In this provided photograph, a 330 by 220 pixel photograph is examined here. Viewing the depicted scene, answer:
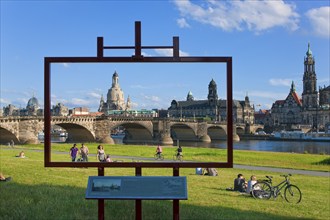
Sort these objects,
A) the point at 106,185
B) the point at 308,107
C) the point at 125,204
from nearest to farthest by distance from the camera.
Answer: the point at 106,185 < the point at 125,204 < the point at 308,107

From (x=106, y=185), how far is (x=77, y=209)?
9.89 ft

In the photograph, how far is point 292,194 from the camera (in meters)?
15.4

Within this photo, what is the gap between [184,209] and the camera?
476 inches

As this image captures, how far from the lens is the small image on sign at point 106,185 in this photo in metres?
8.59

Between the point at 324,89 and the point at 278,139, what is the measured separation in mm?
75624

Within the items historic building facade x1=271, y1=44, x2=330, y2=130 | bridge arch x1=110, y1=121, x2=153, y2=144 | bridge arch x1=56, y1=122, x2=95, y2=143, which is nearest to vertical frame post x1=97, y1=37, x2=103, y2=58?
bridge arch x1=56, y1=122, x2=95, y2=143

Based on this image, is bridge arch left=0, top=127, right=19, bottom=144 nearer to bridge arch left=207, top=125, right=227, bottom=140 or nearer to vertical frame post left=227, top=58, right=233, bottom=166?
bridge arch left=207, top=125, right=227, bottom=140

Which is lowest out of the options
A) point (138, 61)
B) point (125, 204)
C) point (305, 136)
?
point (305, 136)

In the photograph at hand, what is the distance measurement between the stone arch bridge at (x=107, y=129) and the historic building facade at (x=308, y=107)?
9085cm

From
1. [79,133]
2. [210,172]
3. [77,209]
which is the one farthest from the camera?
[79,133]

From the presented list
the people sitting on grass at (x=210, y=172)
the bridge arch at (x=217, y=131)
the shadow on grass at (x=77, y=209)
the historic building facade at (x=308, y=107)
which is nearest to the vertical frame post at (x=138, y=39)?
the shadow on grass at (x=77, y=209)

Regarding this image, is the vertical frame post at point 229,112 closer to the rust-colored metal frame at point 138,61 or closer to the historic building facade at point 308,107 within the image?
the rust-colored metal frame at point 138,61

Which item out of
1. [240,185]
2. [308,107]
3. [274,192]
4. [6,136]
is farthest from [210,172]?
[308,107]

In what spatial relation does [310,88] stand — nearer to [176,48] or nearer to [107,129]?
[107,129]
